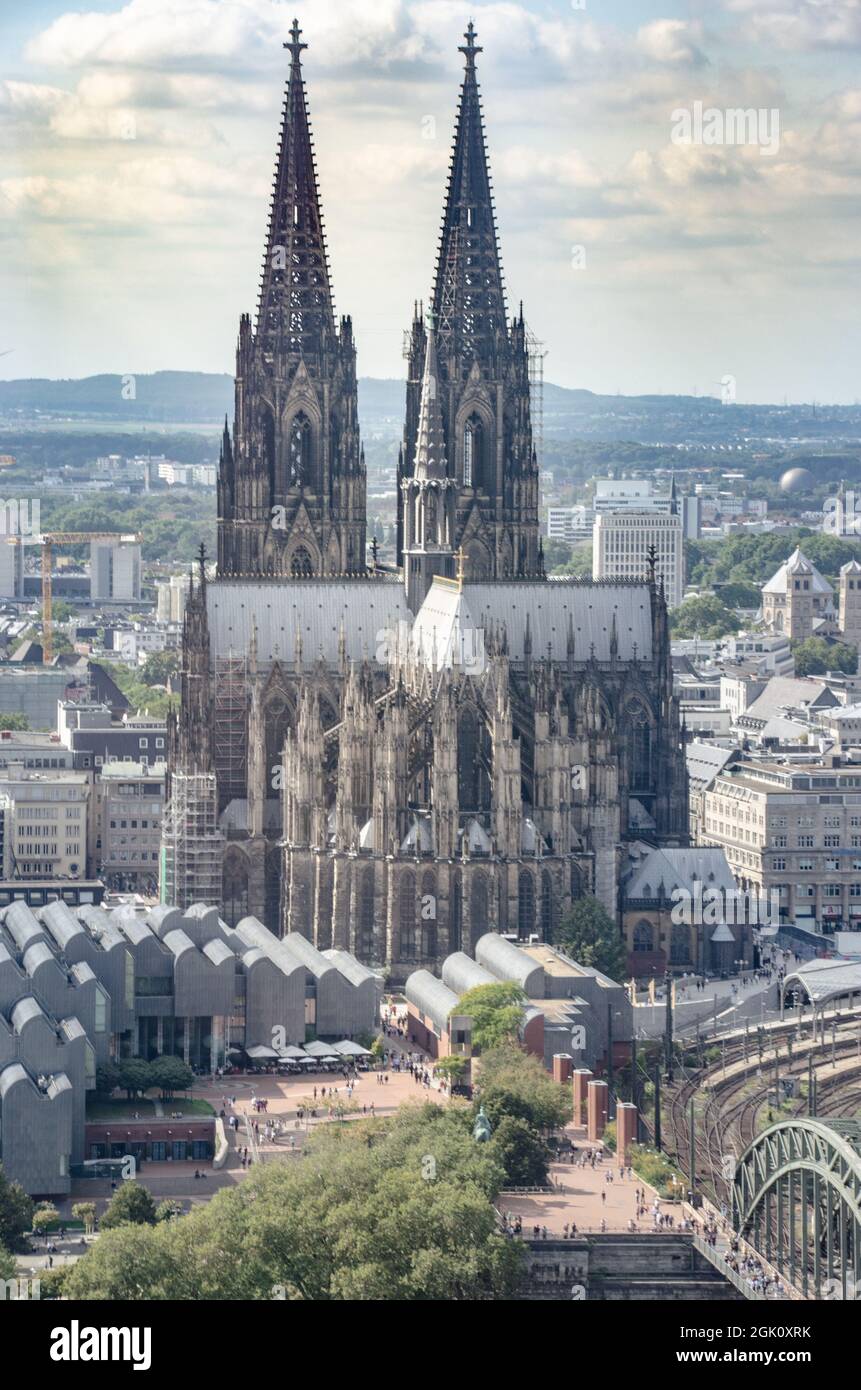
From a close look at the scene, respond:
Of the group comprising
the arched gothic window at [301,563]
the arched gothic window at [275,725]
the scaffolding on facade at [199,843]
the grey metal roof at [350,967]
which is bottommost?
the grey metal roof at [350,967]

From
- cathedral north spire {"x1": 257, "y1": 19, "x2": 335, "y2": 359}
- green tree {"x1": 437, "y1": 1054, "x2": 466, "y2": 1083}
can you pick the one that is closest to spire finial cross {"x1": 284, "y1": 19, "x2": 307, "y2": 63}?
cathedral north spire {"x1": 257, "y1": 19, "x2": 335, "y2": 359}

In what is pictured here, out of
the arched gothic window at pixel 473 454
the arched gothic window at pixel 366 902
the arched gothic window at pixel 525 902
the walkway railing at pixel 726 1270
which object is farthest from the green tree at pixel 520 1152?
the arched gothic window at pixel 473 454

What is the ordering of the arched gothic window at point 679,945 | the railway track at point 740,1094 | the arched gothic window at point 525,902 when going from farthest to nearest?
the arched gothic window at point 679,945 → the arched gothic window at point 525,902 → the railway track at point 740,1094

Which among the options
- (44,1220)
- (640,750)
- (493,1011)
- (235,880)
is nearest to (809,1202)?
(493,1011)

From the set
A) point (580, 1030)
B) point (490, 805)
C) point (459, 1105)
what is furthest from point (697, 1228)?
point (490, 805)

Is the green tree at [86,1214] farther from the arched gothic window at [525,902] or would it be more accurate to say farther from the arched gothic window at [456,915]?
the arched gothic window at [525,902]

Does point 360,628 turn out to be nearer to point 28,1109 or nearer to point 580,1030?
point 580,1030
